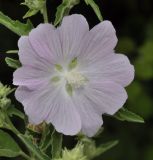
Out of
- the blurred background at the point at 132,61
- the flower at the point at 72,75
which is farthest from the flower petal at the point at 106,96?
the blurred background at the point at 132,61

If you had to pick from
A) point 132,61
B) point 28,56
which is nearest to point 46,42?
point 28,56

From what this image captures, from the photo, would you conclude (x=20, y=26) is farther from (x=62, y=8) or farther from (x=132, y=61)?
(x=132, y=61)

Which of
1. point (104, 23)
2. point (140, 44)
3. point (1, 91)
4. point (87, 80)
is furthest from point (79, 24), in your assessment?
point (140, 44)

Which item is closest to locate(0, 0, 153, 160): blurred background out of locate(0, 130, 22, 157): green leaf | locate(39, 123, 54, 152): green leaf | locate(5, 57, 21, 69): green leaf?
locate(0, 130, 22, 157): green leaf

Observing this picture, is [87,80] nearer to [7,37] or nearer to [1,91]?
[1,91]

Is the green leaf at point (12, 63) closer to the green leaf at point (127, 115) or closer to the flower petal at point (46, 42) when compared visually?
the flower petal at point (46, 42)

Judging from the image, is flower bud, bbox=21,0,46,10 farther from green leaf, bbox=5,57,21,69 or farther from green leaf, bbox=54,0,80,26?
green leaf, bbox=5,57,21,69
